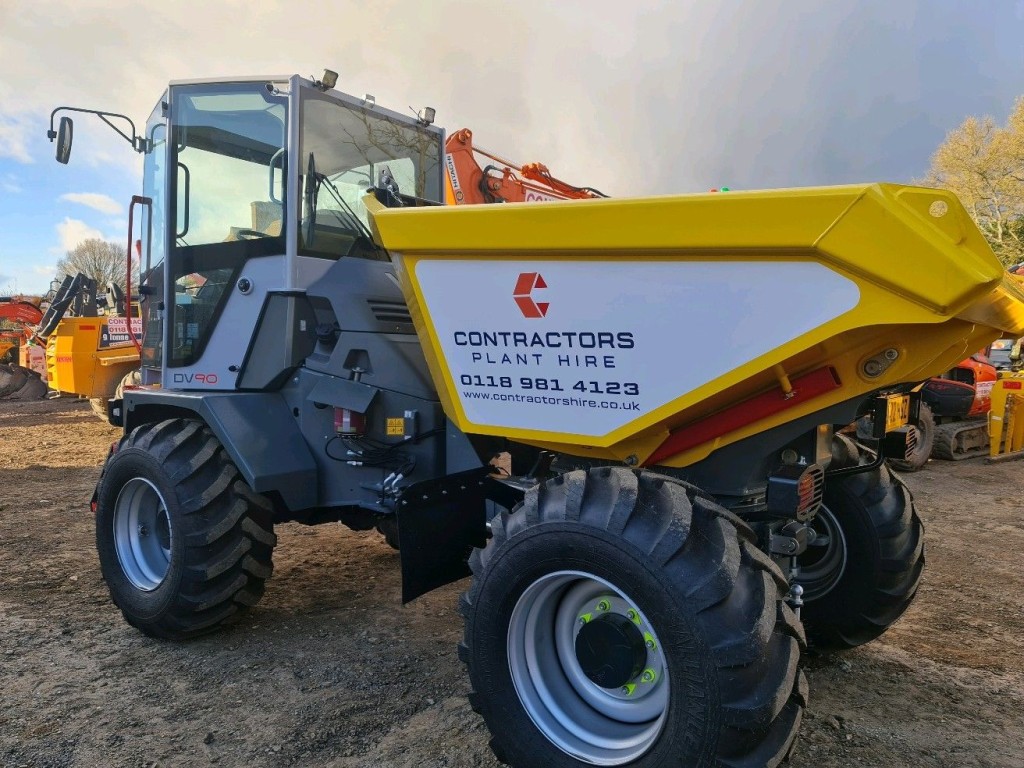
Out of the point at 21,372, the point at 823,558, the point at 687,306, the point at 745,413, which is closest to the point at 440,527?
the point at 745,413

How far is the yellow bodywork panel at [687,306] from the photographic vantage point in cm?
212

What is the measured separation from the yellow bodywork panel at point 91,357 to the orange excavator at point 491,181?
28.0 feet

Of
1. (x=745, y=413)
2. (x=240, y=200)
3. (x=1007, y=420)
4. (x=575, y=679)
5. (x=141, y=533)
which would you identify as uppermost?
(x=240, y=200)

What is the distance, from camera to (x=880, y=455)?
3301 mm

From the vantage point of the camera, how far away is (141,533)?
13.7 feet

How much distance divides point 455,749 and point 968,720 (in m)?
2.05

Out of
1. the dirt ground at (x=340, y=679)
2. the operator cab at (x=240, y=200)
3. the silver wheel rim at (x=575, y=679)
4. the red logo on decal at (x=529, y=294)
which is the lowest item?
the dirt ground at (x=340, y=679)

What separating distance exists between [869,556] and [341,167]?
3.20m

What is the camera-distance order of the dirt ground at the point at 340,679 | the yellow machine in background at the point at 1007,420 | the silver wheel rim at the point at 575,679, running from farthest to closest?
1. the yellow machine in background at the point at 1007,420
2. the dirt ground at the point at 340,679
3. the silver wheel rim at the point at 575,679

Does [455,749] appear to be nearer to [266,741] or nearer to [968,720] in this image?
[266,741]

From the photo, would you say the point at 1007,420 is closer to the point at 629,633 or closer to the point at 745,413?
the point at 745,413

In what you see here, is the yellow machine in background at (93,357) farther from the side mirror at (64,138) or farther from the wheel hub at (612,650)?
the wheel hub at (612,650)

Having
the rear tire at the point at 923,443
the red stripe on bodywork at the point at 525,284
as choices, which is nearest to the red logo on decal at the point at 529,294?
the red stripe on bodywork at the point at 525,284

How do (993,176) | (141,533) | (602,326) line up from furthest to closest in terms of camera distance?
1. (993,176)
2. (141,533)
3. (602,326)
